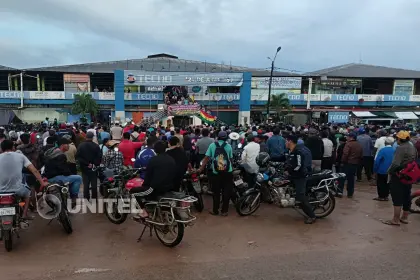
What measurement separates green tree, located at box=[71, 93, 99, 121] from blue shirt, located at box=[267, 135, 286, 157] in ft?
79.3

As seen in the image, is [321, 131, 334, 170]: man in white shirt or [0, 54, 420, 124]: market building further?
[0, 54, 420, 124]: market building

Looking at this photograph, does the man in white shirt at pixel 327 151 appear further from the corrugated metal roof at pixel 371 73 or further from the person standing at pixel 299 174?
the corrugated metal roof at pixel 371 73

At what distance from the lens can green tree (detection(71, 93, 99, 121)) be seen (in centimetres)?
2895

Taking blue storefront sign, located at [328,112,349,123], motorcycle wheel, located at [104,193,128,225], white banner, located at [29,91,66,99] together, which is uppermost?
white banner, located at [29,91,66,99]

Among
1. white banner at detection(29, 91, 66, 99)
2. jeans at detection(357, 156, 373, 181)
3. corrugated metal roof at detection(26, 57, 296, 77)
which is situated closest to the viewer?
jeans at detection(357, 156, 373, 181)

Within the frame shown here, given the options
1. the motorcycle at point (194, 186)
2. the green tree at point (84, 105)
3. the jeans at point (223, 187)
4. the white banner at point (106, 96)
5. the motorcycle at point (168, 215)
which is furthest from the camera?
the white banner at point (106, 96)

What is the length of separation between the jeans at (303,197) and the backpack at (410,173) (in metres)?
1.58

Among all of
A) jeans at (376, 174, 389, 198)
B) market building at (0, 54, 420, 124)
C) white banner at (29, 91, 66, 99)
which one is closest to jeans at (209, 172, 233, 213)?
jeans at (376, 174, 389, 198)

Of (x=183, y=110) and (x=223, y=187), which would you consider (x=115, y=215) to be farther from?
(x=183, y=110)

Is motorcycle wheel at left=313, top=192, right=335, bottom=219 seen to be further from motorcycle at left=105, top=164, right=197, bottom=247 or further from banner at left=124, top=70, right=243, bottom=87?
banner at left=124, top=70, right=243, bottom=87

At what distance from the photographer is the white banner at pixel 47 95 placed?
31.1 metres

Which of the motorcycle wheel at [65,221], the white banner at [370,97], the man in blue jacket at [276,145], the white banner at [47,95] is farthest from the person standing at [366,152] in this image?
the white banner at [47,95]

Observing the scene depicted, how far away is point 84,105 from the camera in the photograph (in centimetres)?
2900

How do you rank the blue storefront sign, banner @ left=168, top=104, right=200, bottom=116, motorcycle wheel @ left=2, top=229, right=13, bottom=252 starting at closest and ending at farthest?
motorcycle wheel @ left=2, top=229, right=13, bottom=252
banner @ left=168, top=104, right=200, bottom=116
the blue storefront sign
